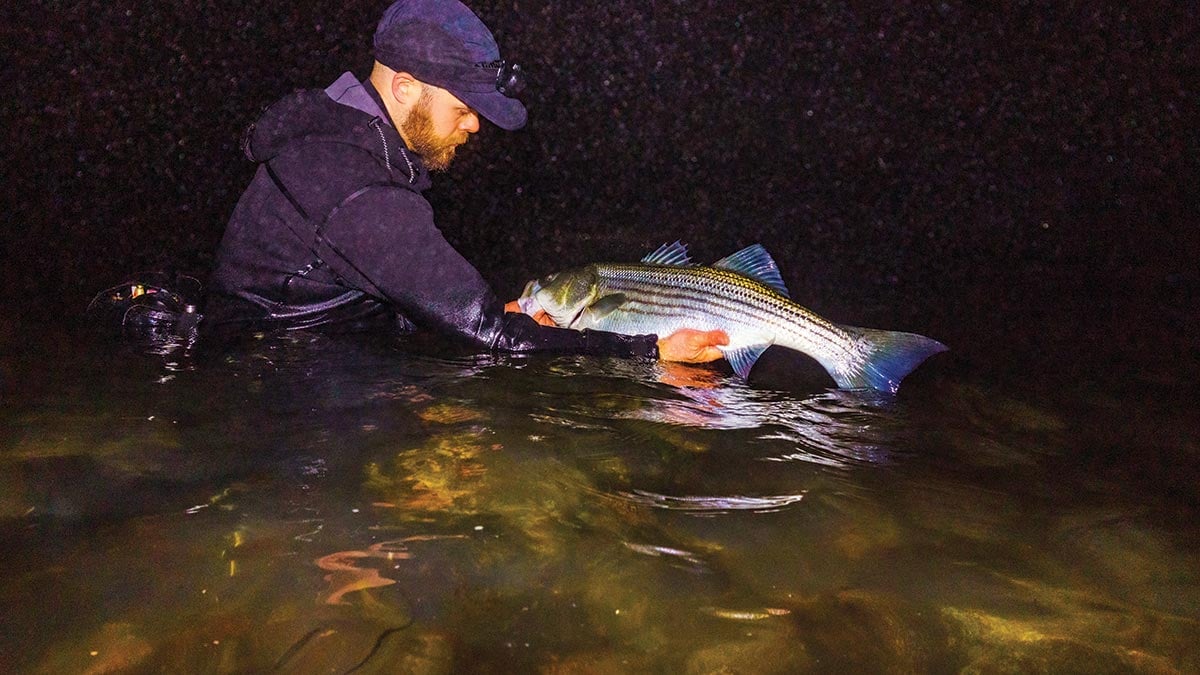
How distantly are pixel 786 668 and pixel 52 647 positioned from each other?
70.9 inches

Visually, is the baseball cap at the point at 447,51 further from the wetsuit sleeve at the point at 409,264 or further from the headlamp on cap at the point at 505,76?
the wetsuit sleeve at the point at 409,264

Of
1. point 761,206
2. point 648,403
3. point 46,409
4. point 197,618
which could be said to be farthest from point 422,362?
point 761,206

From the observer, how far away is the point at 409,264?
4902mm

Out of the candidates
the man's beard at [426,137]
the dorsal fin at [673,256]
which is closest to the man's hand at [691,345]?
the dorsal fin at [673,256]

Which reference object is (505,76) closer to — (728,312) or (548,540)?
(728,312)

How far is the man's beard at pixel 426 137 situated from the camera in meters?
5.23

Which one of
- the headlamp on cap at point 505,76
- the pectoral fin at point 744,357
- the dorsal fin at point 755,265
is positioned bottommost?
the pectoral fin at point 744,357

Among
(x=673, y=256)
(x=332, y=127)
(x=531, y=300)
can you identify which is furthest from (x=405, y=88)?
(x=673, y=256)

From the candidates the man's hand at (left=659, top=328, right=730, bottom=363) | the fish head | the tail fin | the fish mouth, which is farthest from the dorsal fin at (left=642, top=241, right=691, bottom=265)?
the tail fin

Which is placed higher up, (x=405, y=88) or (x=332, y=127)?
(x=405, y=88)

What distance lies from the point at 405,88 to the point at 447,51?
323 mm

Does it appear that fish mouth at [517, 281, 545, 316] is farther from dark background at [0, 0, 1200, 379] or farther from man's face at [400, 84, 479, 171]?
dark background at [0, 0, 1200, 379]

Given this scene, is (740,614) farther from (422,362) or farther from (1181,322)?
(1181,322)

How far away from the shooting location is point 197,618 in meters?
2.41
